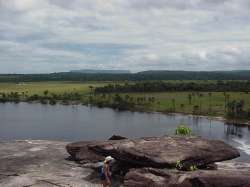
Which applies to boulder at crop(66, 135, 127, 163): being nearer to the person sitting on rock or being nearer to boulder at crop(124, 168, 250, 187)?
the person sitting on rock

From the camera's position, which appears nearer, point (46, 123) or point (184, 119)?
point (46, 123)

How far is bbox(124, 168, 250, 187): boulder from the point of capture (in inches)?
985

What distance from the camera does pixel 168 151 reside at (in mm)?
27344

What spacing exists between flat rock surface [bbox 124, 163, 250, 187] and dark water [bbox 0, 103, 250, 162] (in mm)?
58892

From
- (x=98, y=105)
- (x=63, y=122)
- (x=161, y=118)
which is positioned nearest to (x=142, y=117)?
(x=161, y=118)

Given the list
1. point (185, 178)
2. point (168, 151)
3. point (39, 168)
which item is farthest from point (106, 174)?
point (39, 168)

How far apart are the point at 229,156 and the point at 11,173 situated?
44.2ft

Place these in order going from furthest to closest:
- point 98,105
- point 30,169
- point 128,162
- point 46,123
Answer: point 98,105
point 46,123
point 30,169
point 128,162

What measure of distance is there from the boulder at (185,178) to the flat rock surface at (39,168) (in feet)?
9.06

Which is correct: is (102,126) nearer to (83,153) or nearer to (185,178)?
(83,153)

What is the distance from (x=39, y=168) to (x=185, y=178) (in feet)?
34.3

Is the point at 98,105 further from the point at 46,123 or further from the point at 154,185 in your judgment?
the point at 154,185

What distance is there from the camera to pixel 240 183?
2509cm

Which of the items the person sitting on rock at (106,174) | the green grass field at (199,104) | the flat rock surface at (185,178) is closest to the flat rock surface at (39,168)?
the person sitting on rock at (106,174)
